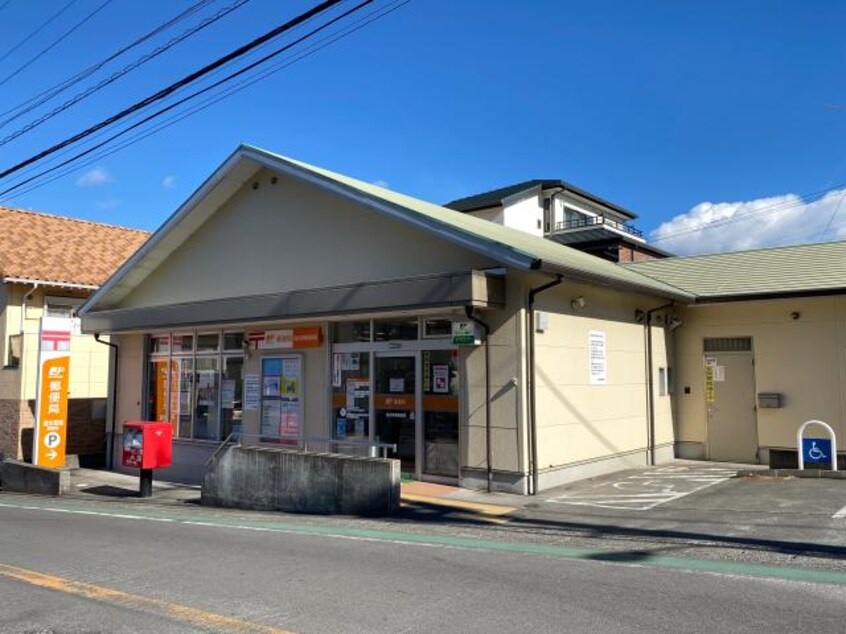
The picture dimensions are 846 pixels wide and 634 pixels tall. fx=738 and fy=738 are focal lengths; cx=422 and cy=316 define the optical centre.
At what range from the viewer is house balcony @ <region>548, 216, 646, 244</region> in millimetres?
39969

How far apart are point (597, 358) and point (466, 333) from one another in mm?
3295

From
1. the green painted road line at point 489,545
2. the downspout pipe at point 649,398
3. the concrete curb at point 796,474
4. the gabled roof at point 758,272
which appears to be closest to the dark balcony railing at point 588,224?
the gabled roof at point 758,272

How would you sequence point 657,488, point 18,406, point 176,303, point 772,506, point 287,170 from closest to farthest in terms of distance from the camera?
point 772,506 → point 657,488 → point 287,170 → point 176,303 → point 18,406

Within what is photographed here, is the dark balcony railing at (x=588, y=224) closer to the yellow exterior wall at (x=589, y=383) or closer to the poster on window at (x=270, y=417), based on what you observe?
the yellow exterior wall at (x=589, y=383)

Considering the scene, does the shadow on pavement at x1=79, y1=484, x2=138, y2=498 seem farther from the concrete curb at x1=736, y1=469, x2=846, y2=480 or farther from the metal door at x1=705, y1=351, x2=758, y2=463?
the metal door at x1=705, y1=351, x2=758, y2=463

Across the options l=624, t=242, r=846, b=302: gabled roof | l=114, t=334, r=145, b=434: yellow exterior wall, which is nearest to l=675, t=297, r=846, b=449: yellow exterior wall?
l=624, t=242, r=846, b=302: gabled roof

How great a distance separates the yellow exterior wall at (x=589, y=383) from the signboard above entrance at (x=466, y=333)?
994 mm

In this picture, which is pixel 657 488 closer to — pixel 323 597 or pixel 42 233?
pixel 323 597

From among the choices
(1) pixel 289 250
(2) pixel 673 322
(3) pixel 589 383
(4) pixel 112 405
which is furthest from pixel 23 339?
(2) pixel 673 322

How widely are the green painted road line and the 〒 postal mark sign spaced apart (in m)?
5.04

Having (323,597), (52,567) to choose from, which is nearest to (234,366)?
(52,567)

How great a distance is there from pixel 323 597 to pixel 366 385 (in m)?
7.76

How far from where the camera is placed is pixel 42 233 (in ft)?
73.3

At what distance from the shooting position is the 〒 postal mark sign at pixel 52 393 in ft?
55.2
